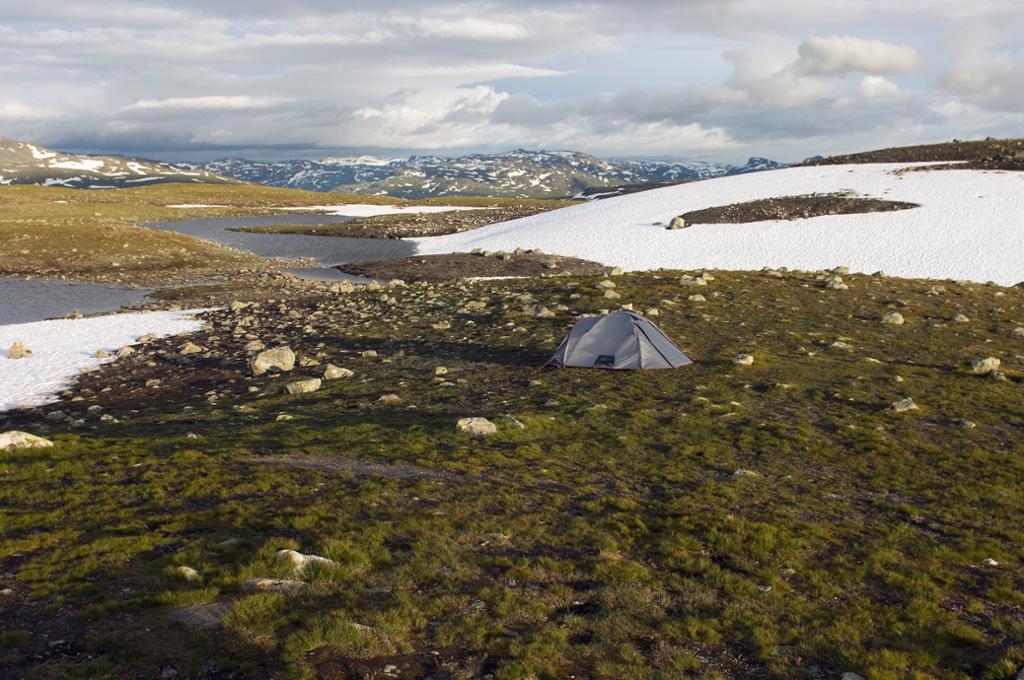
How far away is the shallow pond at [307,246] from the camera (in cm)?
7475

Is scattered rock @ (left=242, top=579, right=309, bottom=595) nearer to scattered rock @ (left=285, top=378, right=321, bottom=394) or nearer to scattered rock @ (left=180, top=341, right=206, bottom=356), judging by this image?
scattered rock @ (left=285, top=378, right=321, bottom=394)

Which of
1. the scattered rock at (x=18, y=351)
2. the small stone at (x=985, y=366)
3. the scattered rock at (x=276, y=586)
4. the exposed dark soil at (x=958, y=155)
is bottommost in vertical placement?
the scattered rock at (x=18, y=351)

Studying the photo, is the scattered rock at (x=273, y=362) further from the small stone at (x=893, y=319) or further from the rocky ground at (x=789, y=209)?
the rocky ground at (x=789, y=209)

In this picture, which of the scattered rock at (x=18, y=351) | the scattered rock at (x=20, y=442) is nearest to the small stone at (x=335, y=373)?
the scattered rock at (x=20, y=442)

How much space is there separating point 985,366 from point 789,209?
162 feet

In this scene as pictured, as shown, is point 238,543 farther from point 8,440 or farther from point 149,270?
point 149,270

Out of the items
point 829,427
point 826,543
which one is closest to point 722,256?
point 829,427

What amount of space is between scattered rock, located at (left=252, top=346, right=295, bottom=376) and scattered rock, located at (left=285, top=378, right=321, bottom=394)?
3212 millimetres

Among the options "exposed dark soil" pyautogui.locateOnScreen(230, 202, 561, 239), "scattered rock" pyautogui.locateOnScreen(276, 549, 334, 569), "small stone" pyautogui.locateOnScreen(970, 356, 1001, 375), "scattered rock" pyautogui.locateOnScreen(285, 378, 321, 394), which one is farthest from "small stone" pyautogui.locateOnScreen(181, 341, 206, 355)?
"exposed dark soil" pyautogui.locateOnScreen(230, 202, 561, 239)

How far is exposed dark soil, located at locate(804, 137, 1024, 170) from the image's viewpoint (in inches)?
3206

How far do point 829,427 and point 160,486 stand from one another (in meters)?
19.6

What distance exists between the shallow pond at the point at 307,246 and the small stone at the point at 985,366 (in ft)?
170

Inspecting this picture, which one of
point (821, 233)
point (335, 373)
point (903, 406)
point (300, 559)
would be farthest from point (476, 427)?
point (821, 233)

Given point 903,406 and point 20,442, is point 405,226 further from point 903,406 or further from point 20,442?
point 903,406
